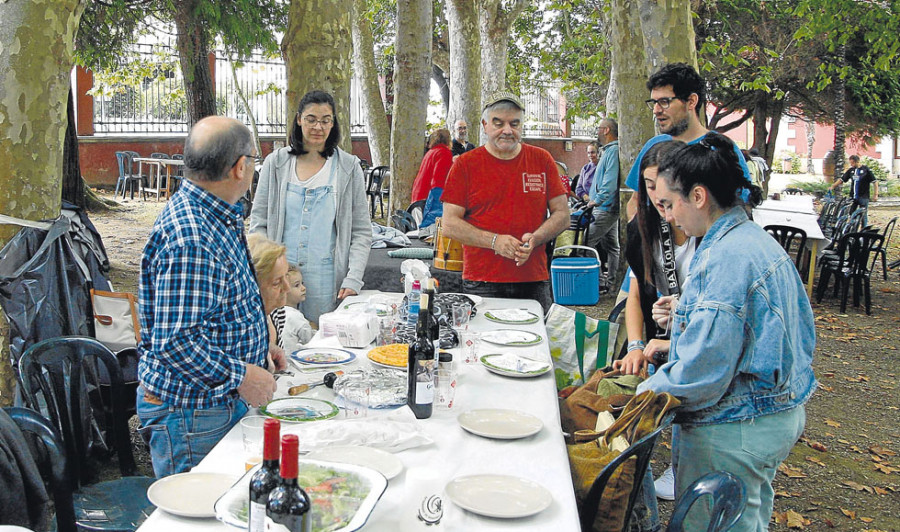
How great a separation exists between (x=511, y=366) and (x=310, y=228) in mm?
1557

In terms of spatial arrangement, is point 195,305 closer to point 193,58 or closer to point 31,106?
point 31,106

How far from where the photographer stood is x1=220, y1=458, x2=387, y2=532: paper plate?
1690 mm

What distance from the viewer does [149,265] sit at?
94.6 inches

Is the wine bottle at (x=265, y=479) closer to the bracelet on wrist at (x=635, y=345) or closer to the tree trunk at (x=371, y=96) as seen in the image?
the bracelet on wrist at (x=635, y=345)

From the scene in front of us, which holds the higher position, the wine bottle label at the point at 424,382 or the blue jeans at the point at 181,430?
the wine bottle label at the point at 424,382

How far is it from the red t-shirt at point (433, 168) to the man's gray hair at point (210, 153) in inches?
260

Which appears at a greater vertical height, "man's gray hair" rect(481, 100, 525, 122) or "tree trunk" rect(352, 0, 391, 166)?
"tree trunk" rect(352, 0, 391, 166)

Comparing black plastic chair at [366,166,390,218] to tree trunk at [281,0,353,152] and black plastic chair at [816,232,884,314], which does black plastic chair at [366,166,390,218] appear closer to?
tree trunk at [281,0,353,152]

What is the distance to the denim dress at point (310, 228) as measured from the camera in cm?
422

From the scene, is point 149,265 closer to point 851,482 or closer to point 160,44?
point 851,482

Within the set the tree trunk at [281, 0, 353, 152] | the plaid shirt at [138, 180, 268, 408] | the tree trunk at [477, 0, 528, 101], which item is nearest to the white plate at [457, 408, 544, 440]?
the plaid shirt at [138, 180, 268, 408]

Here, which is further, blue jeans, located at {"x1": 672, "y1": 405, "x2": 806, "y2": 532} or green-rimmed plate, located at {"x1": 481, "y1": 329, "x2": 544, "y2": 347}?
green-rimmed plate, located at {"x1": 481, "y1": 329, "x2": 544, "y2": 347}

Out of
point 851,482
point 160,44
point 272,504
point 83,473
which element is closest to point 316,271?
point 83,473

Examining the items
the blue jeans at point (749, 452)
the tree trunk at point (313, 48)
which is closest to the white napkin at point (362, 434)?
the blue jeans at point (749, 452)
